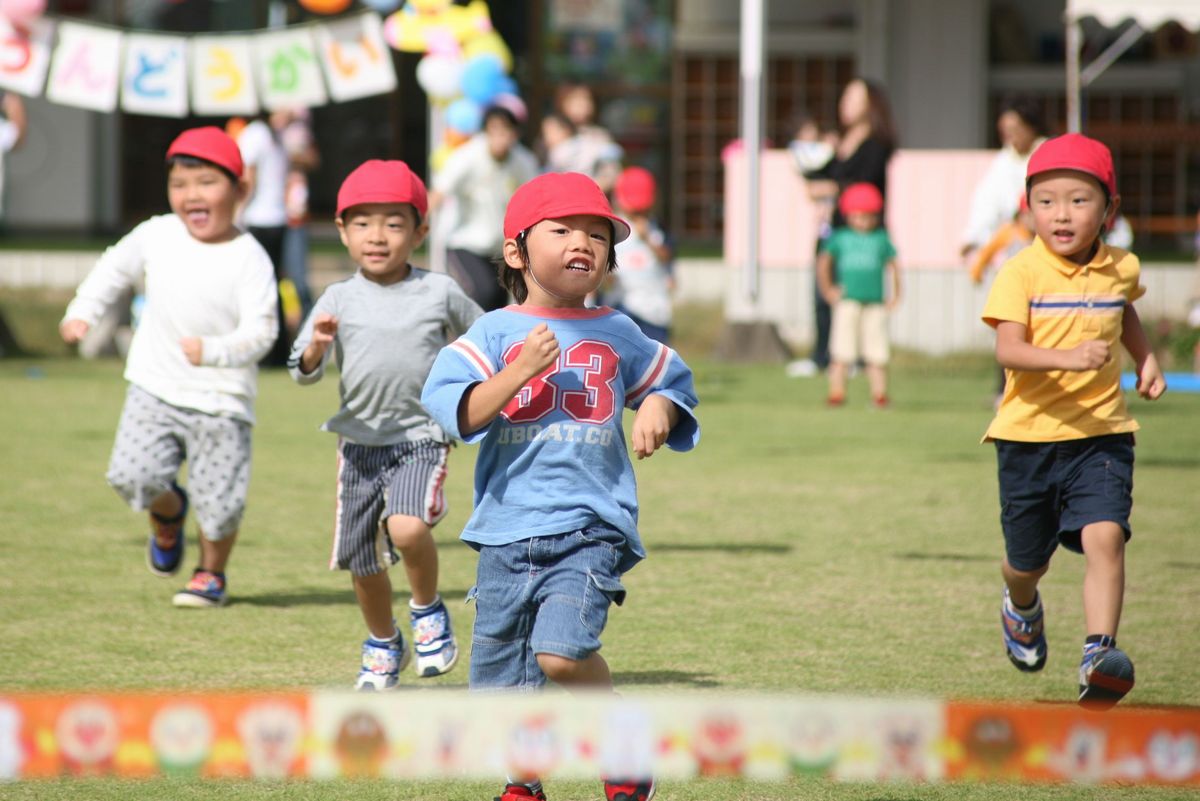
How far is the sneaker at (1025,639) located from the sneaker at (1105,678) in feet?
1.95

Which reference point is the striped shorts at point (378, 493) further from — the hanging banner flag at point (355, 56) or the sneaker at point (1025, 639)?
the hanging banner flag at point (355, 56)

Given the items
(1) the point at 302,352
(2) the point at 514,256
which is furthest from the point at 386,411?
(2) the point at 514,256

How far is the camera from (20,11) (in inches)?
425

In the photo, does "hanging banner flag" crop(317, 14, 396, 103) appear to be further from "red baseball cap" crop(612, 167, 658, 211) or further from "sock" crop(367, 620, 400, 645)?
"sock" crop(367, 620, 400, 645)

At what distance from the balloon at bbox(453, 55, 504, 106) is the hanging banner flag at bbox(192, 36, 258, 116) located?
1583mm

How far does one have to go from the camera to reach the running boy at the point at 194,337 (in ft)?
18.3

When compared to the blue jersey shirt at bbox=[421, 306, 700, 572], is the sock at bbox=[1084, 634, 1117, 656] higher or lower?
lower

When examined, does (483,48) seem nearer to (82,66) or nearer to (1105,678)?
(82,66)

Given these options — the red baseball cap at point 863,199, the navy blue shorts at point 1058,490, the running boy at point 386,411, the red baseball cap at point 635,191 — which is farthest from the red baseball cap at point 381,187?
the red baseball cap at point 863,199

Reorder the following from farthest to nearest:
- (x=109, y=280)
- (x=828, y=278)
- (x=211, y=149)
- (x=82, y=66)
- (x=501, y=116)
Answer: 1. (x=828, y=278)
2. (x=82, y=66)
3. (x=501, y=116)
4. (x=109, y=280)
5. (x=211, y=149)

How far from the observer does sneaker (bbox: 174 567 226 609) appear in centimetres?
568

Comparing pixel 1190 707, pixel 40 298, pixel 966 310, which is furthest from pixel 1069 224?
pixel 40 298

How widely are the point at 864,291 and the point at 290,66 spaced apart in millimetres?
4103

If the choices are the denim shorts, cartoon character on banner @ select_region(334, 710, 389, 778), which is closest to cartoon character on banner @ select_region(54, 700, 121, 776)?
cartoon character on banner @ select_region(334, 710, 389, 778)
